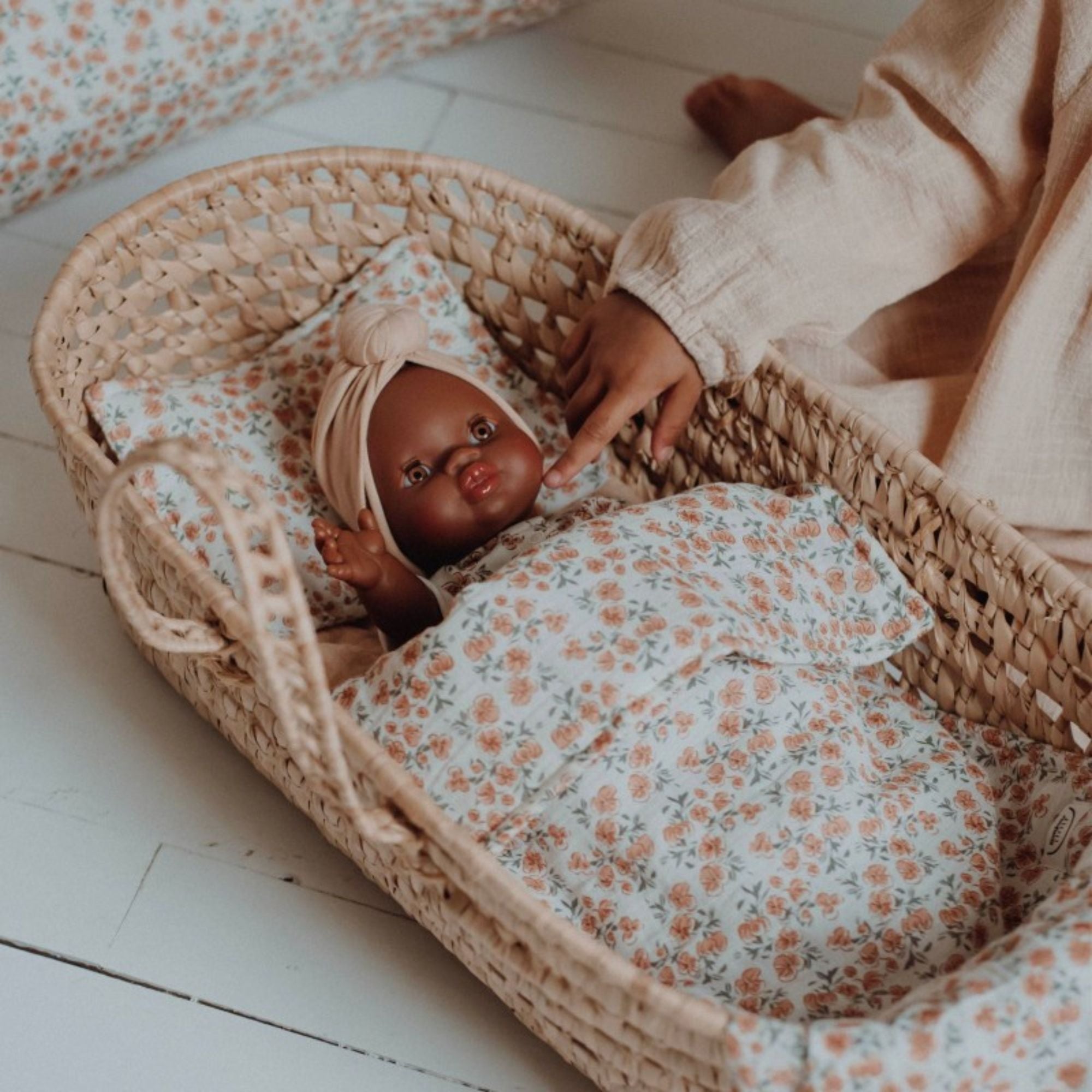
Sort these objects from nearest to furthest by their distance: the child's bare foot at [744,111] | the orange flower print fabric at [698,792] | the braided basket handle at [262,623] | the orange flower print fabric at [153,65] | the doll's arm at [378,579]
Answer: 1. the braided basket handle at [262,623]
2. the orange flower print fabric at [698,792]
3. the doll's arm at [378,579]
4. the orange flower print fabric at [153,65]
5. the child's bare foot at [744,111]

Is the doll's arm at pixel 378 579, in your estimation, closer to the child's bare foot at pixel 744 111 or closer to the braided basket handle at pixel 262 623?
the braided basket handle at pixel 262 623

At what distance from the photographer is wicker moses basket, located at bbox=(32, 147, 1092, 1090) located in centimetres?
70

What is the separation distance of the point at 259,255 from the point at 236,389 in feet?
0.39

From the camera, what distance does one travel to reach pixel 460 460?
0.96m

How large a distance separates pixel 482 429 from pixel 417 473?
59mm

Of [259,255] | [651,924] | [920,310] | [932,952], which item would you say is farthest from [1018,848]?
[259,255]

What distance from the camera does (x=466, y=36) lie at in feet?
5.06

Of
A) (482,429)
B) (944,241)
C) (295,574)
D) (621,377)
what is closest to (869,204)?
(944,241)

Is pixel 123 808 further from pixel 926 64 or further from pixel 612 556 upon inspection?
pixel 926 64

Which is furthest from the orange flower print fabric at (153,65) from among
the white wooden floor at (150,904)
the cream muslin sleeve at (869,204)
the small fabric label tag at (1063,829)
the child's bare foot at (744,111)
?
the small fabric label tag at (1063,829)

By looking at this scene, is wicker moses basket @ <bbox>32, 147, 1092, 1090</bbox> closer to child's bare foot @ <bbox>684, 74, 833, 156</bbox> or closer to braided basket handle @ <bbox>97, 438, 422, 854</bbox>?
braided basket handle @ <bbox>97, 438, 422, 854</bbox>

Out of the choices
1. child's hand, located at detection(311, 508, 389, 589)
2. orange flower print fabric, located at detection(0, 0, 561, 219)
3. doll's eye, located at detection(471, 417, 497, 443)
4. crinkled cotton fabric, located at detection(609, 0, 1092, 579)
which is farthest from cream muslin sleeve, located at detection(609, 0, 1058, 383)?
orange flower print fabric, located at detection(0, 0, 561, 219)

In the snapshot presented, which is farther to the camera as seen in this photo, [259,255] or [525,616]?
[259,255]

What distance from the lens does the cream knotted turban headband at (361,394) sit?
0.98 meters
